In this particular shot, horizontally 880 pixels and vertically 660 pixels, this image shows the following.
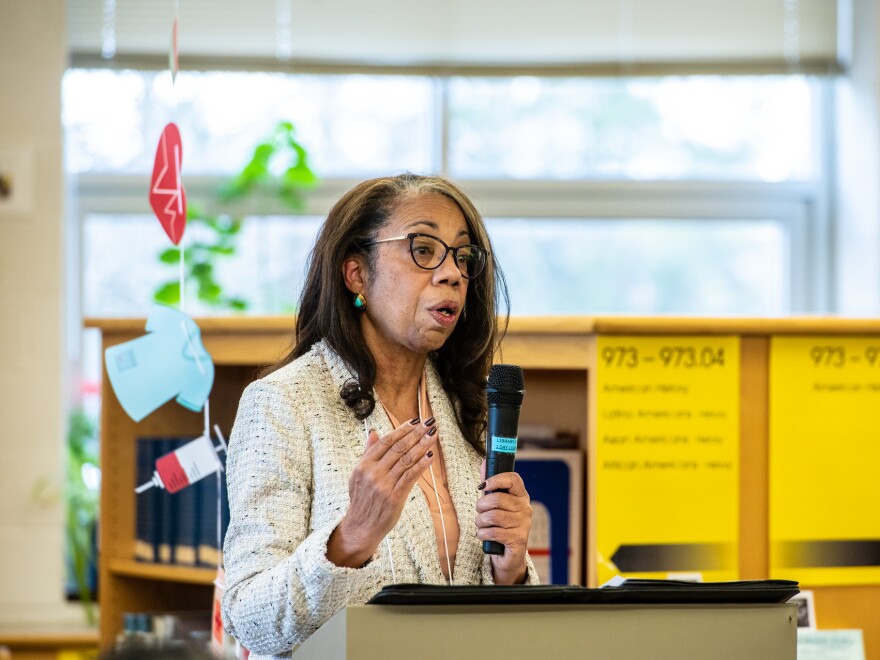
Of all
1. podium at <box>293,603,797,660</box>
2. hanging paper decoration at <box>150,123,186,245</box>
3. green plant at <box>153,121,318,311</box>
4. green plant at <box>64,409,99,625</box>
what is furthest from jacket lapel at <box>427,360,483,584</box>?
green plant at <box>64,409,99,625</box>

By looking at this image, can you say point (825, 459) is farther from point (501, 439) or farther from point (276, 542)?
point (276, 542)

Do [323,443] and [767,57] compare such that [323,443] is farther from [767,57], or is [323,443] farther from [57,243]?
[767,57]

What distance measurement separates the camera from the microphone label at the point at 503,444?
1.42m

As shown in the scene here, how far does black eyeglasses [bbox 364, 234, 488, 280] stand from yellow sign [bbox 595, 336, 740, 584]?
70 cm

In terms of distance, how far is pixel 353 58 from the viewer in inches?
157

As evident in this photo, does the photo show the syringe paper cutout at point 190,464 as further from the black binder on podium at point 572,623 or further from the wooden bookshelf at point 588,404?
the black binder on podium at point 572,623

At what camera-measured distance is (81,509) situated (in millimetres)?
3625

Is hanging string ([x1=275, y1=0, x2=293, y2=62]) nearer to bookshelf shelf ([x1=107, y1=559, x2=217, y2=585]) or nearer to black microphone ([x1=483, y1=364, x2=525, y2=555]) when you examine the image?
bookshelf shelf ([x1=107, y1=559, x2=217, y2=585])

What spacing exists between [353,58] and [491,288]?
2.40m

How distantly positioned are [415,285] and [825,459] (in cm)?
117

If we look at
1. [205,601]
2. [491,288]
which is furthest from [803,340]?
[205,601]

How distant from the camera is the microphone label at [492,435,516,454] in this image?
142 cm

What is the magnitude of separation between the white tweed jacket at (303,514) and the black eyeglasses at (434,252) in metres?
0.21

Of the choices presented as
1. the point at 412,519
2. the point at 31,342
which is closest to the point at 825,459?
the point at 412,519
